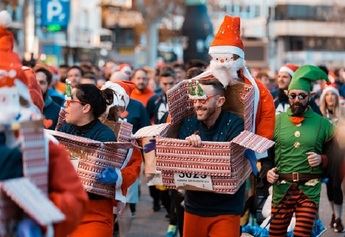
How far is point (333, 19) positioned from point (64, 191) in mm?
83383

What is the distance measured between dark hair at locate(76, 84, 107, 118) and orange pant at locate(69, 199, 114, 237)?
0.65 m

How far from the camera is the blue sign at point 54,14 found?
2869cm

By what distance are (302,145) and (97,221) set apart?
96.5 inches

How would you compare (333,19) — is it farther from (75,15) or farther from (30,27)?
(30,27)

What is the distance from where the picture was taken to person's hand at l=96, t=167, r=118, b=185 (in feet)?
25.0

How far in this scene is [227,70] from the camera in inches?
341

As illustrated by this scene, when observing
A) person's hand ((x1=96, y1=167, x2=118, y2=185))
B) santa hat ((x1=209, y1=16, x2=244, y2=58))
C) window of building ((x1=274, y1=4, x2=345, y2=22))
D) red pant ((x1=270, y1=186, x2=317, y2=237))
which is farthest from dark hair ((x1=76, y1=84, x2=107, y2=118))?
window of building ((x1=274, y1=4, x2=345, y2=22))

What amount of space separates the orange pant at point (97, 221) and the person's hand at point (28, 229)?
2.51 metres

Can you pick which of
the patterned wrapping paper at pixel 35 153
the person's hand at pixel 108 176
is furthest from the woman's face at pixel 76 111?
the patterned wrapping paper at pixel 35 153

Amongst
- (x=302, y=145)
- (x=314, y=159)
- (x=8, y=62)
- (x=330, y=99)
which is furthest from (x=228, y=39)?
(x=330, y=99)

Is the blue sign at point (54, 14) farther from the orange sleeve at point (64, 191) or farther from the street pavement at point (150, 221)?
the orange sleeve at point (64, 191)

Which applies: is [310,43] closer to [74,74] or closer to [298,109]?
[74,74]

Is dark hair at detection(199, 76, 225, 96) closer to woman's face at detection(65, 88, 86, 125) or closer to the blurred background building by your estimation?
woman's face at detection(65, 88, 86, 125)

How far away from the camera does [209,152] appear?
752 centimetres
